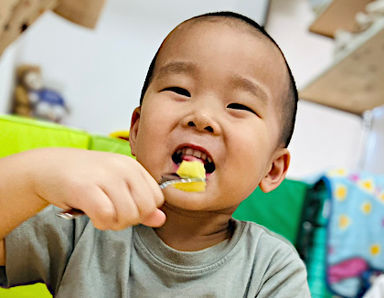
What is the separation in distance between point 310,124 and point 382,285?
3.19ft

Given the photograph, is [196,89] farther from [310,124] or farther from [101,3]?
[310,124]

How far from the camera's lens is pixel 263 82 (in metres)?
0.39

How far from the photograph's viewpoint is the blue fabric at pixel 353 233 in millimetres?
923

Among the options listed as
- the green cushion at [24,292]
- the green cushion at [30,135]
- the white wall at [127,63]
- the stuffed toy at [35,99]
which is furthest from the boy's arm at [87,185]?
the stuffed toy at [35,99]

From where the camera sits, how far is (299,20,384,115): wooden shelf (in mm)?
1268

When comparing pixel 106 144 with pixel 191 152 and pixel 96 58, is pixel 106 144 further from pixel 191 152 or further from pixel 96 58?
pixel 96 58

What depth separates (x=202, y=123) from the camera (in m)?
0.34

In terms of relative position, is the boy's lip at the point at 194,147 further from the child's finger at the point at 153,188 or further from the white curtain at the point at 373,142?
the white curtain at the point at 373,142

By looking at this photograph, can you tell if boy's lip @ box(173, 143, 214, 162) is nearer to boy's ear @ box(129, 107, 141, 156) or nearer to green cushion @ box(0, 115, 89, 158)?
boy's ear @ box(129, 107, 141, 156)

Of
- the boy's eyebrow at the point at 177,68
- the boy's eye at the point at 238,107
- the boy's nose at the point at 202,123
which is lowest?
the boy's nose at the point at 202,123

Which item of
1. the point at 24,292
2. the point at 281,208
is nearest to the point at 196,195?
the point at 24,292

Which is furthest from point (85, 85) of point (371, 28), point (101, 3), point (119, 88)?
point (371, 28)

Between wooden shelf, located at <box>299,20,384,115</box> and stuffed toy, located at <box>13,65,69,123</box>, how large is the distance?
3.25 ft

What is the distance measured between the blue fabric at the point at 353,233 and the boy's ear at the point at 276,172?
52 cm
